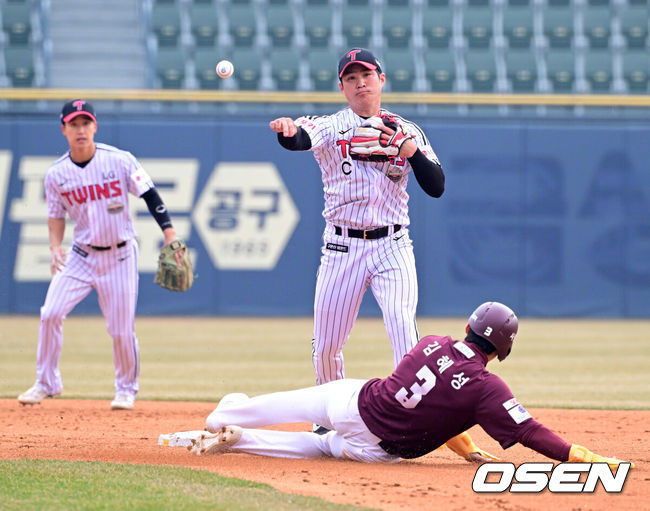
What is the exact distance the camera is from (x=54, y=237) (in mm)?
6453

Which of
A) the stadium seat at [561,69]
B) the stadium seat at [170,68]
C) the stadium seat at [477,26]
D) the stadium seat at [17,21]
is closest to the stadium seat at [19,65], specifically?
the stadium seat at [17,21]

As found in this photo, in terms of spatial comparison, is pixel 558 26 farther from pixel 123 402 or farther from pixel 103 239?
pixel 123 402

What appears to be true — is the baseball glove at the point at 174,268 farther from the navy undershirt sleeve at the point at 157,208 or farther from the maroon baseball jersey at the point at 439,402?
the maroon baseball jersey at the point at 439,402

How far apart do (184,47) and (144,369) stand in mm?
8132

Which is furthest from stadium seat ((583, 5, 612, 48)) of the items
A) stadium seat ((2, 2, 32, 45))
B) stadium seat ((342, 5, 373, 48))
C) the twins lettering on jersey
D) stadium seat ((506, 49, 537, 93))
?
the twins lettering on jersey

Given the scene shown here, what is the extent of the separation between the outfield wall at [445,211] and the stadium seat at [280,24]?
9.30 ft

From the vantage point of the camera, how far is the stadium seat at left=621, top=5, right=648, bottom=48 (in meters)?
15.9

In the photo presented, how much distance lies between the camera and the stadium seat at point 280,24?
15.8 metres

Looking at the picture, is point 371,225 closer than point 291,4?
Yes

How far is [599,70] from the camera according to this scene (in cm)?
1544

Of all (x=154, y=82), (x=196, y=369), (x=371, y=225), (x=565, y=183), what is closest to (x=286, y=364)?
(x=196, y=369)

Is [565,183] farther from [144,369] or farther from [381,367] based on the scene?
[144,369]

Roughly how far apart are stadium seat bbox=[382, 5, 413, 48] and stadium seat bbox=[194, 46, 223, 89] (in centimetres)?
268

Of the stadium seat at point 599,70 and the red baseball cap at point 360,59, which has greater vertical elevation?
the stadium seat at point 599,70
